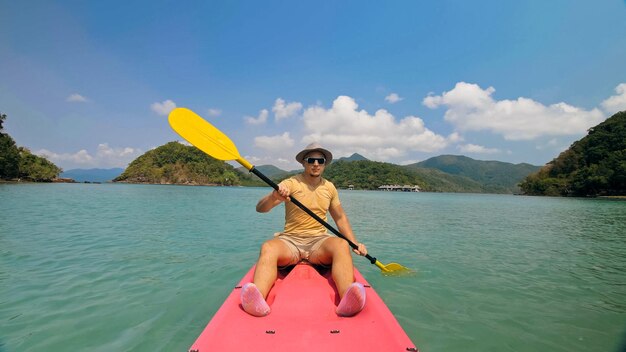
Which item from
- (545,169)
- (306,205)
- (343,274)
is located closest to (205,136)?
(306,205)

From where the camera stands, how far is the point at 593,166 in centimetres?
7538

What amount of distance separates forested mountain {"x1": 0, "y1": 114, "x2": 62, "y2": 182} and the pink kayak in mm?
85300

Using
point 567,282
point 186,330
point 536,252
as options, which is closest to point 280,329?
point 186,330

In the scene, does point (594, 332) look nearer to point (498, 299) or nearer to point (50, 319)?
point (498, 299)

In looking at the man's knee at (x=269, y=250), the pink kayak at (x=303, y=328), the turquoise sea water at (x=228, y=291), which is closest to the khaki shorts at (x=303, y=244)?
the man's knee at (x=269, y=250)

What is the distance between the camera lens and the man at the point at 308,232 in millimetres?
3369

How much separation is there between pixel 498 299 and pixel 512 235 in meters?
10.0

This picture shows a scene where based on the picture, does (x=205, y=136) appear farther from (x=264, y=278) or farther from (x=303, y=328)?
(x=303, y=328)

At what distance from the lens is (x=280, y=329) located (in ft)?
8.28

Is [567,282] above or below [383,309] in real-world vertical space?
below

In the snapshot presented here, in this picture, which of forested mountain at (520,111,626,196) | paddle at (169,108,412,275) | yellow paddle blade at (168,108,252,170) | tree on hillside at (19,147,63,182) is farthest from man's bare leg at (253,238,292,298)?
tree on hillside at (19,147,63,182)

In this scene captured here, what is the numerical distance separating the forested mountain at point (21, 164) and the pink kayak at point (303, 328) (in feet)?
280

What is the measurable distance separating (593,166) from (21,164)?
139864mm

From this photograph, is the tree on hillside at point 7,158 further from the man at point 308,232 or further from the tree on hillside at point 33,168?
the man at point 308,232
